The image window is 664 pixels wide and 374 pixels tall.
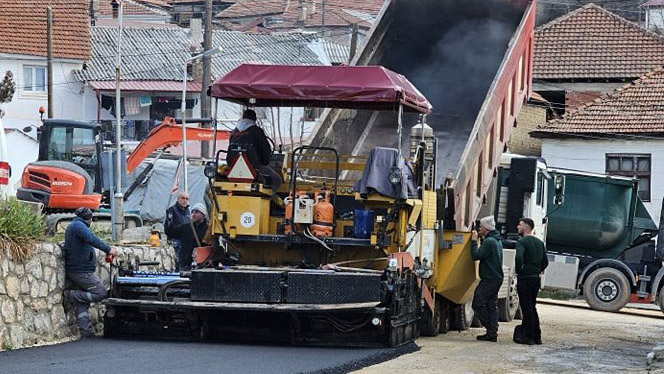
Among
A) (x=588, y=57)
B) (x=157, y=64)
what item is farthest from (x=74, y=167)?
(x=157, y=64)

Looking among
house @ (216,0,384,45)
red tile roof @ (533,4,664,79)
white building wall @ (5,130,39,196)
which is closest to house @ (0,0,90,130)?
white building wall @ (5,130,39,196)

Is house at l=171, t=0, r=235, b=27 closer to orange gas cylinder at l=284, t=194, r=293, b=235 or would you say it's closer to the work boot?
the work boot

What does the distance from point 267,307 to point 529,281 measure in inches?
167

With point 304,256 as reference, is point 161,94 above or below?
above

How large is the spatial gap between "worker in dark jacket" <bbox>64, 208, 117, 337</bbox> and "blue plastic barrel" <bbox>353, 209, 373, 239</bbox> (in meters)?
2.78

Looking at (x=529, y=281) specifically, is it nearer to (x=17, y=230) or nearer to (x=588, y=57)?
(x=17, y=230)

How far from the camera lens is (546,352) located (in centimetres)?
1577

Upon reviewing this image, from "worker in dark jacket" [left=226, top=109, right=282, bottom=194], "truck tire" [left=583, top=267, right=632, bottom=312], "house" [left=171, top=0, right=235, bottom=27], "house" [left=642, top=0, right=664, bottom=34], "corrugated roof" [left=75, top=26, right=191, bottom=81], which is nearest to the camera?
"worker in dark jacket" [left=226, top=109, right=282, bottom=194]

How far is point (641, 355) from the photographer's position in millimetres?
16109

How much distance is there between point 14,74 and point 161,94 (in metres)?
7.75

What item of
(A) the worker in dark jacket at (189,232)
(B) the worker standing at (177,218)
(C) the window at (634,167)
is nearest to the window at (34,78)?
(C) the window at (634,167)

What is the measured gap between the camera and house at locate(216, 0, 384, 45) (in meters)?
75.6

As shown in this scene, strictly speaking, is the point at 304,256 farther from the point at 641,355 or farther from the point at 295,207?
the point at 641,355

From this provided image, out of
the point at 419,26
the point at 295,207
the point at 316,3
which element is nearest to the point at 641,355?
the point at 295,207
